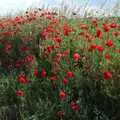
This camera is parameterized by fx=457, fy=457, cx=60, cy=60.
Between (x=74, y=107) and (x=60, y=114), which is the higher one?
(x=74, y=107)

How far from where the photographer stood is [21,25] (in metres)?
9.59

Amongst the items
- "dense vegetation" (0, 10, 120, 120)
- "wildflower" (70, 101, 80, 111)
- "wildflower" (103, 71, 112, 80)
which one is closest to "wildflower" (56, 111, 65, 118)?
"dense vegetation" (0, 10, 120, 120)

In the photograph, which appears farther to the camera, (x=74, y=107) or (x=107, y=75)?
(x=74, y=107)

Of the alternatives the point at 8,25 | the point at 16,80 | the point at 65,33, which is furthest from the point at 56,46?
the point at 8,25

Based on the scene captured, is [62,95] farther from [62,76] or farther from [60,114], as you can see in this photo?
[62,76]

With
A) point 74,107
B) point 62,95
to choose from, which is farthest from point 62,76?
point 74,107

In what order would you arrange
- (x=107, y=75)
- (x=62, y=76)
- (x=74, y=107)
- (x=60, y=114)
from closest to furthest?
(x=107, y=75) < (x=74, y=107) < (x=60, y=114) < (x=62, y=76)

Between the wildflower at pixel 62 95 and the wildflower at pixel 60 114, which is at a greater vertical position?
the wildflower at pixel 62 95

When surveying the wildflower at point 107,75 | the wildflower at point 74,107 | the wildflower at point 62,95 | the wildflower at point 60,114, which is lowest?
the wildflower at point 60,114

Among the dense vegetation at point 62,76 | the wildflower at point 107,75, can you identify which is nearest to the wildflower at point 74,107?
the dense vegetation at point 62,76

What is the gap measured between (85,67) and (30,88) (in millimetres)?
917

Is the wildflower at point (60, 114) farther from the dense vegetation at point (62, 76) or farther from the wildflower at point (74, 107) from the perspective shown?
the wildflower at point (74, 107)

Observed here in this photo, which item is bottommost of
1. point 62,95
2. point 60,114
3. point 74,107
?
point 60,114

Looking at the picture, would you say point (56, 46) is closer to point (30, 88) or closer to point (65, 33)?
point (65, 33)
